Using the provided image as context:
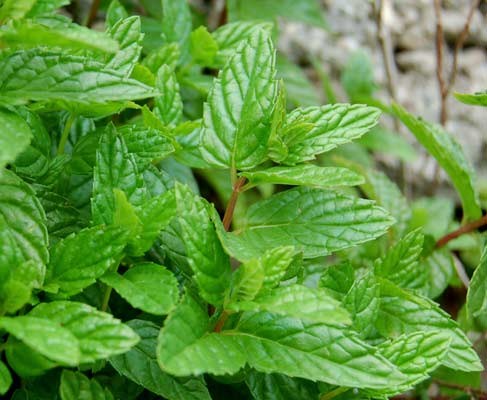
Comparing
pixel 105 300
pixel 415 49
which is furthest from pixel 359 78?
pixel 105 300

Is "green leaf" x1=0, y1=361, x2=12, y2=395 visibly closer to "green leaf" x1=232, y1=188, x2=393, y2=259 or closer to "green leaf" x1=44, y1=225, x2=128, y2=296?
"green leaf" x1=44, y1=225, x2=128, y2=296

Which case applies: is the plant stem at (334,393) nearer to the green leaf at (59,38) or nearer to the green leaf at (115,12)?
the green leaf at (59,38)

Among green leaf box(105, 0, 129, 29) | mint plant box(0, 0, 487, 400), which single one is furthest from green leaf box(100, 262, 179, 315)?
green leaf box(105, 0, 129, 29)

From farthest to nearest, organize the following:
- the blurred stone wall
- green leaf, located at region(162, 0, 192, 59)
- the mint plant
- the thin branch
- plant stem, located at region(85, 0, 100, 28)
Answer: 1. the blurred stone wall
2. plant stem, located at region(85, 0, 100, 28)
3. green leaf, located at region(162, 0, 192, 59)
4. the thin branch
5. the mint plant

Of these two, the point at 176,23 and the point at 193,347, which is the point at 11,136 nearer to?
the point at 193,347

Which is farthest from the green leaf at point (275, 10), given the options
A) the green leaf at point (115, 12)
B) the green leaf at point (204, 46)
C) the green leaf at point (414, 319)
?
the green leaf at point (414, 319)

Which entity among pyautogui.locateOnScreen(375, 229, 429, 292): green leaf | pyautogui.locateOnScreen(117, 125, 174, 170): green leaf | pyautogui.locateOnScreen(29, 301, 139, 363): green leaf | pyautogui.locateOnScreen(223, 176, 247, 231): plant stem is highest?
pyautogui.locateOnScreen(117, 125, 174, 170): green leaf
